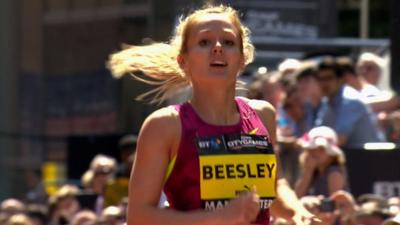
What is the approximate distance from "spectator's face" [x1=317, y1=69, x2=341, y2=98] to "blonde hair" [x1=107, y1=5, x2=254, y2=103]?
4394 millimetres

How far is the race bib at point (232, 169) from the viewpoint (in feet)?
18.5

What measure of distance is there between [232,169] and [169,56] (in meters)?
0.62

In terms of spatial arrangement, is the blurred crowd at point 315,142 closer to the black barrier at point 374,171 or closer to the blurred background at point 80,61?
the black barrier at point 374,171

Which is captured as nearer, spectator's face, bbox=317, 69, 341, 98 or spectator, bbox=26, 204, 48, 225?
spectator's face, bbox=317, 69, 341, 98

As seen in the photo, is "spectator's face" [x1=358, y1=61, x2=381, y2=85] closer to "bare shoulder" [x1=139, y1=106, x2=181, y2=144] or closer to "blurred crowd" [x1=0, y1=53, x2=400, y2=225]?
"blurred crowd" [x1=0, y1=53, x2=400, y2=225]

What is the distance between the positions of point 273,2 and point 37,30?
17.2ft

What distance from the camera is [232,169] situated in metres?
5.68

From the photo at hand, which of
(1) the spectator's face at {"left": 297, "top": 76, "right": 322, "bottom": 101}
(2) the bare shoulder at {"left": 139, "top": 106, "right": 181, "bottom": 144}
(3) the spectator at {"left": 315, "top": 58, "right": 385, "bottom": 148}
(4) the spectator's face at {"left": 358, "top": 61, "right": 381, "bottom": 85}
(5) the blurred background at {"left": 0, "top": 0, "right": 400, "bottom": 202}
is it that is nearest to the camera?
(2) the bare shoulder at {"left": 139, "top": 106, "right": 181, "bottom": 144}

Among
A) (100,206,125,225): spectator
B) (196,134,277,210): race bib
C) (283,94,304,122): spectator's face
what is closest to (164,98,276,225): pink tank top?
(196,134,277,210): race bib

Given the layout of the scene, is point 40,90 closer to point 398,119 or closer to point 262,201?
A: point 398,119

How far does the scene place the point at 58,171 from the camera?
1767 centimetres

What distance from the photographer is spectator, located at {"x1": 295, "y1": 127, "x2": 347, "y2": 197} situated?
928cm

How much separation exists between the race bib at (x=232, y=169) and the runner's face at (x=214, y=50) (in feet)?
0.77

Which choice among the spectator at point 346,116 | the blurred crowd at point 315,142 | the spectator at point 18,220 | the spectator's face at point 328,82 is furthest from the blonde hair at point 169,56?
the spectator at point 18,220
